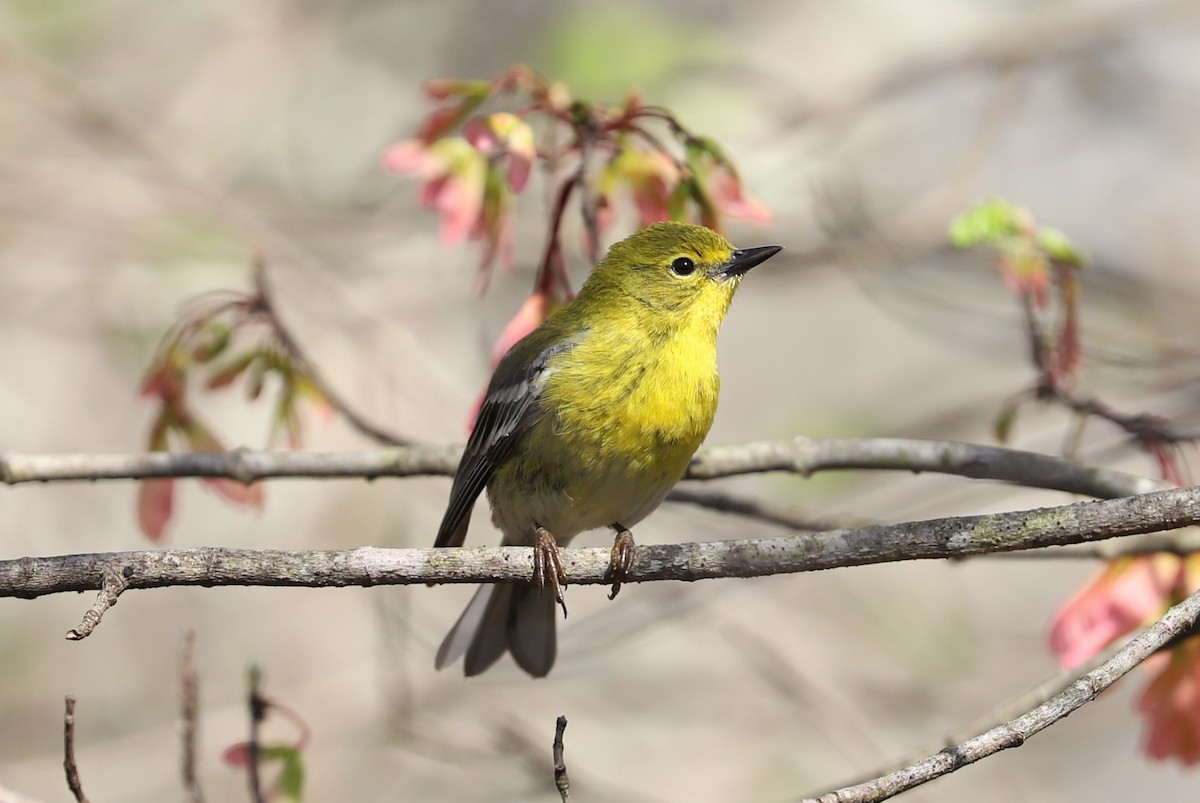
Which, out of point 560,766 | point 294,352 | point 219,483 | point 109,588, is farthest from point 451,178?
point 560,766

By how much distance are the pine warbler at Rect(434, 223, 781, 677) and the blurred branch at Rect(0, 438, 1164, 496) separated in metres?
0.19

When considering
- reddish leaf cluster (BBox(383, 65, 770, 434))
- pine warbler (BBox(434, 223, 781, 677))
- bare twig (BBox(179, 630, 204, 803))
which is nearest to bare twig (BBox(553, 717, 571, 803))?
→ pine warbler (BBox(434, 223, 781, 677))

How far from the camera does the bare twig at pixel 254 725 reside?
9.78 ft

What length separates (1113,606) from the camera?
10.5ft

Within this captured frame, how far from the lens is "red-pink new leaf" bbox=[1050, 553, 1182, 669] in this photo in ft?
10.3

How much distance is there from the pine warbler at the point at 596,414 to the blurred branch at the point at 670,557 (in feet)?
1.72

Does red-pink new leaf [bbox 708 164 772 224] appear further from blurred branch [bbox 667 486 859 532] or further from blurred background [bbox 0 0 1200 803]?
blurred background [bbox 0 0 1200 803]

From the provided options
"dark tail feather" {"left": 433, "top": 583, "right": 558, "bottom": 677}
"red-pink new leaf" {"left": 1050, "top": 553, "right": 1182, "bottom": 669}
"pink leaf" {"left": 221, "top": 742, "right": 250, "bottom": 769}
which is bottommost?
"pink leaf" {"left": 221, "top": 742, "right": 250, "bottom": 769}

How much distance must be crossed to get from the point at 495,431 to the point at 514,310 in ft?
12.0

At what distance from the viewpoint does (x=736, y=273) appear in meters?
3.90

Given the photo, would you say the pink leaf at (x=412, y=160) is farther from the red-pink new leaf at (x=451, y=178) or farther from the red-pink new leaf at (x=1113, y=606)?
the red-pink new leaf at (x=1113, y=606)

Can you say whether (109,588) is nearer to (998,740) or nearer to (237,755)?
(237,755)

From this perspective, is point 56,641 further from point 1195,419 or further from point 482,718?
point 1195,419

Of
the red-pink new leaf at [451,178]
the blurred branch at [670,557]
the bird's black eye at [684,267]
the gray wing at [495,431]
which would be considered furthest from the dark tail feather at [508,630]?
the blurred branch at [670,557]
